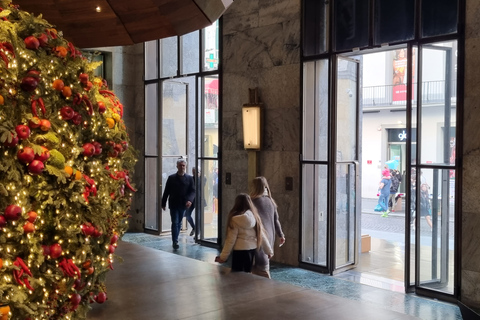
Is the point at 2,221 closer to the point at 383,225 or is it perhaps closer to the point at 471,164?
the point at 471,164

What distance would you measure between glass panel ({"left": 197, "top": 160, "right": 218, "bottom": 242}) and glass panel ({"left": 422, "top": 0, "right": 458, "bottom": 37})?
4.68 metres

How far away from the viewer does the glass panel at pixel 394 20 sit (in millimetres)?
7586

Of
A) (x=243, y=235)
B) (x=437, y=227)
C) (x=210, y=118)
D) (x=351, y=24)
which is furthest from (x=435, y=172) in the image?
(x=210, y=118)

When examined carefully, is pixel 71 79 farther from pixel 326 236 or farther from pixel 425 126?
pixel 326 236

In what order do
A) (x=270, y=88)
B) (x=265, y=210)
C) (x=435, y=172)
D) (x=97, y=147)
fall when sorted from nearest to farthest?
(x=97, y=147) < (x=265, y=210) < (x=435, y=172) < (x=270, y=88)

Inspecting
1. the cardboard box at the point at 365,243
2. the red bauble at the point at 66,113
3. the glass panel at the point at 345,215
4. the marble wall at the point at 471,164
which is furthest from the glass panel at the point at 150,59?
the red bauble at the point at 66,113

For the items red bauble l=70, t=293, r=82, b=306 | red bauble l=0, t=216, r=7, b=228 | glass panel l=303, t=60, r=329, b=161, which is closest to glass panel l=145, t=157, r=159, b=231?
glass panel l=303, t=60, r=329, b=161

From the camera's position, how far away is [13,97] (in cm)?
283

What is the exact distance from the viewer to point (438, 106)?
7.23m

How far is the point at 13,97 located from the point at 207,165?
8.08m

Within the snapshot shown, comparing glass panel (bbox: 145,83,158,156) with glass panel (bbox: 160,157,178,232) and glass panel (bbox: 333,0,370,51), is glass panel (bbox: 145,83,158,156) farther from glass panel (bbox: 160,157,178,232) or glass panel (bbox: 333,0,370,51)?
glass panel (bbox: 333,0,370,51)

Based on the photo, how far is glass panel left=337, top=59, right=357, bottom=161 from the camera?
28.6 ft

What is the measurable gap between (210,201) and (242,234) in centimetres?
472

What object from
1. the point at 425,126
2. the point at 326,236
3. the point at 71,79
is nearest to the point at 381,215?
the point at 326,236
